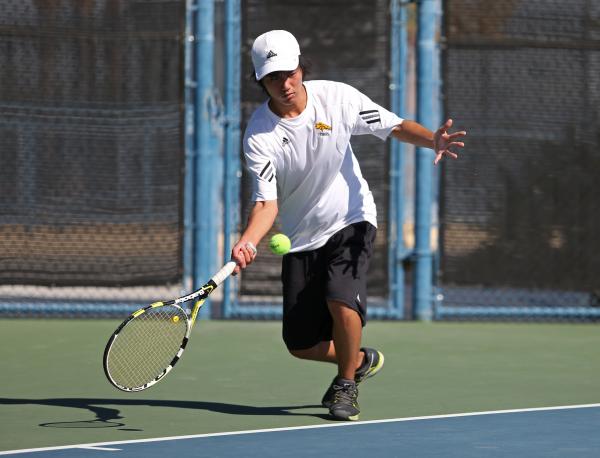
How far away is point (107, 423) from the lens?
638 cm

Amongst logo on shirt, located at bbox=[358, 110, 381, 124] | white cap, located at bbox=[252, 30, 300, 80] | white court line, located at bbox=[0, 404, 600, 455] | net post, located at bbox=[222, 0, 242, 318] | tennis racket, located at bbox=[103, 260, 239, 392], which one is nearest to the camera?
white court line, located at bbox=[0, 404, 600, 455]

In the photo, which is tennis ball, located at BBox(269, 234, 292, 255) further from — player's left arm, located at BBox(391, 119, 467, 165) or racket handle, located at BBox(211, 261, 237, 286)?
player's left arm, located at BBox(391, 119, 467, 165)

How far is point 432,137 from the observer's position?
646 centimetres

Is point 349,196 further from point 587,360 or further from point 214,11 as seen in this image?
point 214,11

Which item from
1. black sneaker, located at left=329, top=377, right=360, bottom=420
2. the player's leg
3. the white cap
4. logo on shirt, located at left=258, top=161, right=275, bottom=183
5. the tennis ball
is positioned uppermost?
the white cap

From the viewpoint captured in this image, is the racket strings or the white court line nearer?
the white court line

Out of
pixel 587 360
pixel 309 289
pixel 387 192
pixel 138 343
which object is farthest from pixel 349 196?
pixel 387 192

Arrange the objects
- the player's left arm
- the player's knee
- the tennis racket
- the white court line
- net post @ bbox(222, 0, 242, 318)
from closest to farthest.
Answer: the white court line, the tennis racket, the player's left arm, the player's knee, net post @ bbox(222, 0, 242, 318)

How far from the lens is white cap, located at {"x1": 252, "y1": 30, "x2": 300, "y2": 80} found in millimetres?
6172

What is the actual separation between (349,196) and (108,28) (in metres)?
3.84

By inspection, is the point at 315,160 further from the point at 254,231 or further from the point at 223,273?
the point at 223,273

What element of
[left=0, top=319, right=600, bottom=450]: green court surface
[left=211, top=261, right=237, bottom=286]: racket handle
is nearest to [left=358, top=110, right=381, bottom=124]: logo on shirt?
[left=211, top=261, right=237, bottom=286]: racket handle

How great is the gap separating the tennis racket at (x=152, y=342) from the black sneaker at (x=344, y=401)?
744mm

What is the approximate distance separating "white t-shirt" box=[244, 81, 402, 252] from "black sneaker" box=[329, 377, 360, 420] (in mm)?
657
